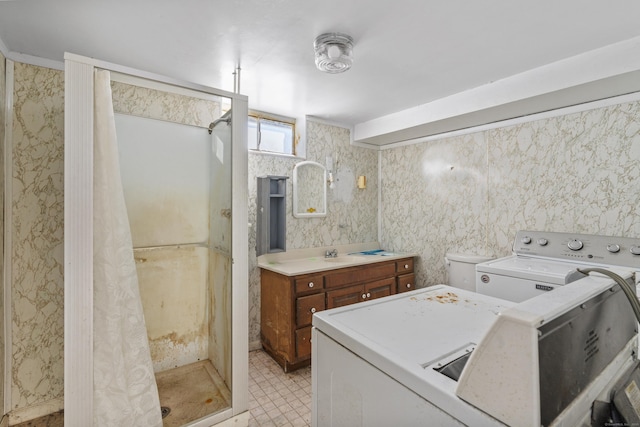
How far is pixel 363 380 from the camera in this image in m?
0.86

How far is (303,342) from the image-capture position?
244cm

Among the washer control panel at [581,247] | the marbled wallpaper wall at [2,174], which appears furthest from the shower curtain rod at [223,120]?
the washer control panel at [581,247]

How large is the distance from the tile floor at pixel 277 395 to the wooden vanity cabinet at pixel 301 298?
9 cm

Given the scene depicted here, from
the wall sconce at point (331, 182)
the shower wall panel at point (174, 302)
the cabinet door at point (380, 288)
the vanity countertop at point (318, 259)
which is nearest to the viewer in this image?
the shower wall panel at point (174, 302)

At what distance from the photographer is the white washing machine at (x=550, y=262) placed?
1.88 meters

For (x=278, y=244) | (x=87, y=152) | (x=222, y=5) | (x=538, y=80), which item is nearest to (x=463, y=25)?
(x=538, y=80)

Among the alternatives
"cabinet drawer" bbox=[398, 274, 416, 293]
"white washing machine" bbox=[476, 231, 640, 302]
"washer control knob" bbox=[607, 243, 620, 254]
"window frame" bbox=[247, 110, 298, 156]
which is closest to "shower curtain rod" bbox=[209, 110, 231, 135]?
"window frame" bbox=[247, 110, 298, 156]

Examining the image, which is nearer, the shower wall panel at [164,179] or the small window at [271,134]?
the shower wall panel at [164,179]

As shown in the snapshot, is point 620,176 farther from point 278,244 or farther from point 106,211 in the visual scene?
point 106,211

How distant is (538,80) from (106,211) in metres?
2.86

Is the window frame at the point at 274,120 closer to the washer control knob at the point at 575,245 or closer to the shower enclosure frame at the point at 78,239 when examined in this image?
the shower enclosure frame at the point at 78,239

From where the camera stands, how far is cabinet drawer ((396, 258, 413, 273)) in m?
3.15

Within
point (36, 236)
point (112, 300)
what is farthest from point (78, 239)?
point (36, 236)

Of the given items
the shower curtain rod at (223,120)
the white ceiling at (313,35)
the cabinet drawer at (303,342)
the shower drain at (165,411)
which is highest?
the white ceiling at (313,35)
